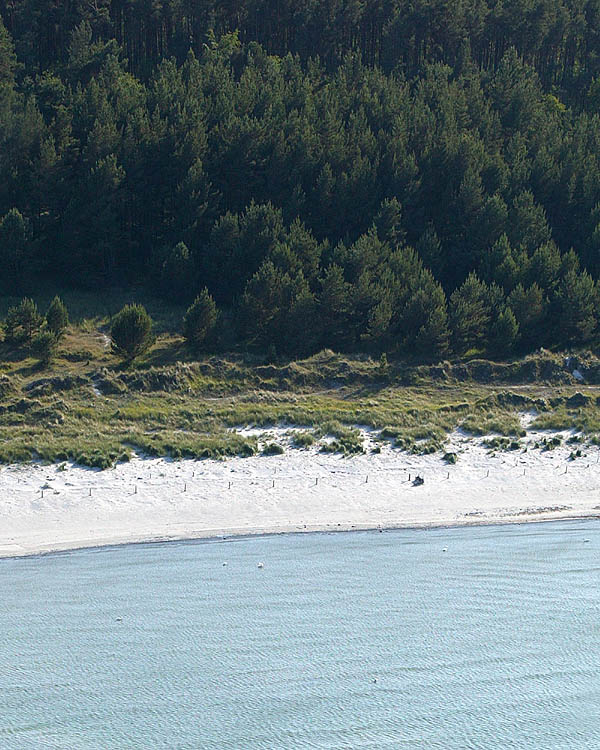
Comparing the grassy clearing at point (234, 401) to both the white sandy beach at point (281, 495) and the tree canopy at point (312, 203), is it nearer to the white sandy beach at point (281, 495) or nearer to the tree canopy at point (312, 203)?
the white sandy beach at point (281, 495)

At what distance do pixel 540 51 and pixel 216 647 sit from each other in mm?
66812

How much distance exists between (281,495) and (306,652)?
34.8 feet

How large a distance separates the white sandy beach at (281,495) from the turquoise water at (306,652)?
3.10 meters

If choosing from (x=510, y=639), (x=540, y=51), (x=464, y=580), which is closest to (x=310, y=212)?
(x=464, y=580)

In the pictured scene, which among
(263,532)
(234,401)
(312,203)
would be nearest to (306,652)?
(263,532)

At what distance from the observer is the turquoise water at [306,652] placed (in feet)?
21.6

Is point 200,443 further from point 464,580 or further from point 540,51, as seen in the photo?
point 540,51

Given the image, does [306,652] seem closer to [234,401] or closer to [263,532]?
[263,532]

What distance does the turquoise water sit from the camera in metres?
6.57

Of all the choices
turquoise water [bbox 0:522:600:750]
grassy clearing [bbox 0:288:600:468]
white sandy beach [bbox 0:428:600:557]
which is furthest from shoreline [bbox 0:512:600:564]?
grassy clearing [bbox 0:288:600:468]

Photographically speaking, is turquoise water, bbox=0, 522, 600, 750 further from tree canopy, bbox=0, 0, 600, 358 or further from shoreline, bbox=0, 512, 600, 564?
tree canopy, bbox=0, 0, 600, 358

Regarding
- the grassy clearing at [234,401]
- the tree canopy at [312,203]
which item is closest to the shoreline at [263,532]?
the grassy clearing at [234,401]

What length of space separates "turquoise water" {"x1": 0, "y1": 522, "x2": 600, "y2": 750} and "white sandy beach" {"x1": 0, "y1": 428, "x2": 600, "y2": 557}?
3.10 m

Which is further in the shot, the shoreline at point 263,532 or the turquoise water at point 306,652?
the shoreline at point 263,532
